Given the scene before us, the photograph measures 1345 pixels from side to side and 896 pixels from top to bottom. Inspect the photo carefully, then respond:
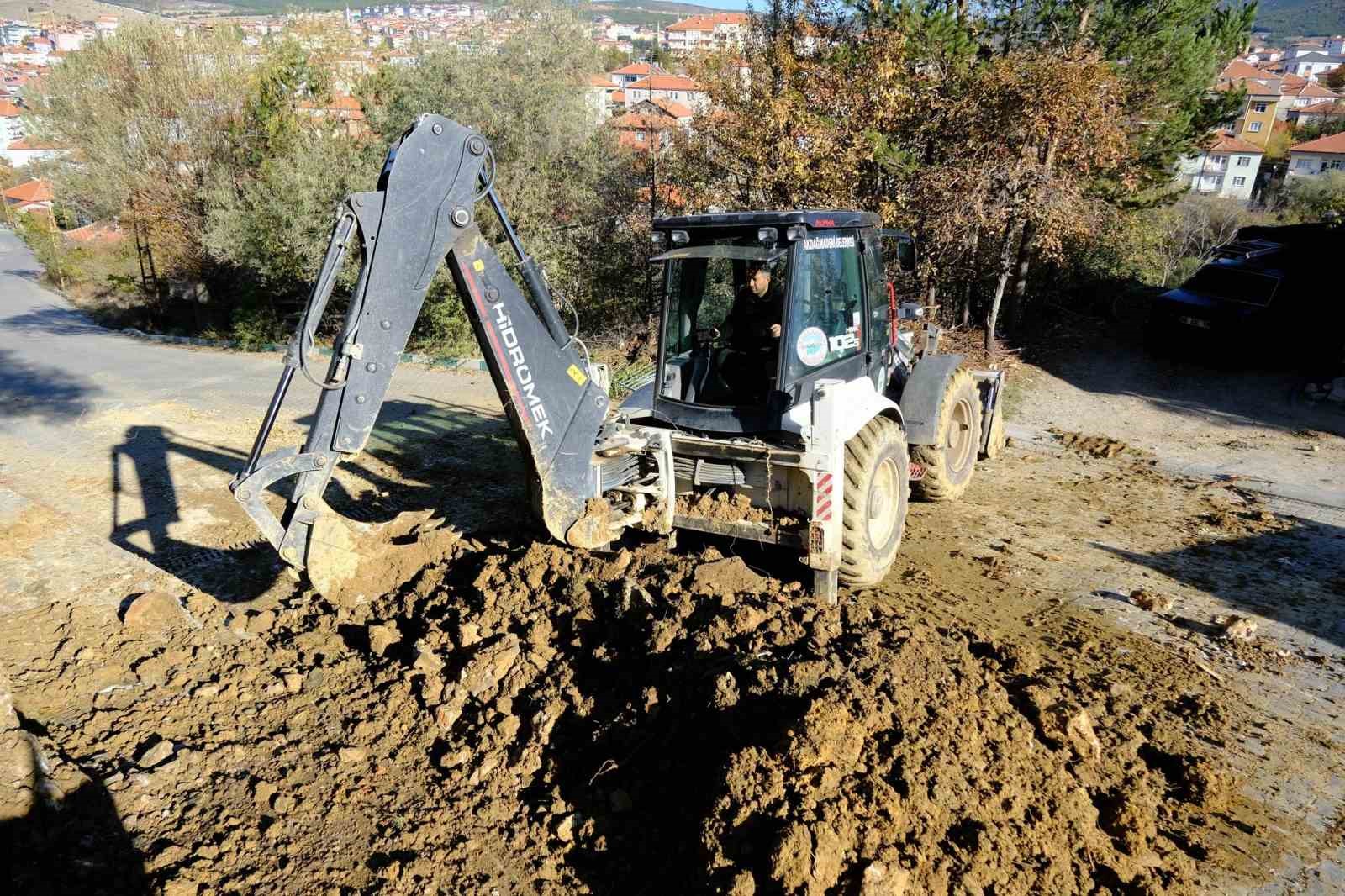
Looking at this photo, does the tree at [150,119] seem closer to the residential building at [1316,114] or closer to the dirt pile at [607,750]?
the dirt pile at [607,750]

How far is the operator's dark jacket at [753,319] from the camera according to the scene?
19.2 feet

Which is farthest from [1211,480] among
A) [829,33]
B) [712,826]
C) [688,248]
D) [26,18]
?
[26,18]

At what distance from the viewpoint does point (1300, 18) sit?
135500mm

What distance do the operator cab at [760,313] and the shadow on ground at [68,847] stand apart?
12.5 ft

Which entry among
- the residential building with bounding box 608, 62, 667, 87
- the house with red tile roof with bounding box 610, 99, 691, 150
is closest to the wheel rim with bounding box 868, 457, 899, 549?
the house with red tile roof with bounding box 610, 99, 691, 150

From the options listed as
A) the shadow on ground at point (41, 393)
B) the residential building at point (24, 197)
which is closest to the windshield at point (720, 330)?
the shadow on ground at point (41, 393)

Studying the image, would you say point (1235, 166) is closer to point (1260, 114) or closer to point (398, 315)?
point (1260, 114)

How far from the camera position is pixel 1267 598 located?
6.02 meters

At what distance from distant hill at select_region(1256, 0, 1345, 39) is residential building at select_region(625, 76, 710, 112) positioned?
110 m

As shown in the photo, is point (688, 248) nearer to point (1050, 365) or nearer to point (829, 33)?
point (829, 33)

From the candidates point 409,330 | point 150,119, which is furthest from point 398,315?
point 150,119

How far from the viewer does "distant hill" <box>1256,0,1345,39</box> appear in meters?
128

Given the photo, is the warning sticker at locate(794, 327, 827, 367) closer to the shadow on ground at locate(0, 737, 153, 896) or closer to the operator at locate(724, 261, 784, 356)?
the operator at locate(724, 261, 784, 356)

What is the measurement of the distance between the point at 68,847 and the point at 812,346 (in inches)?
186
